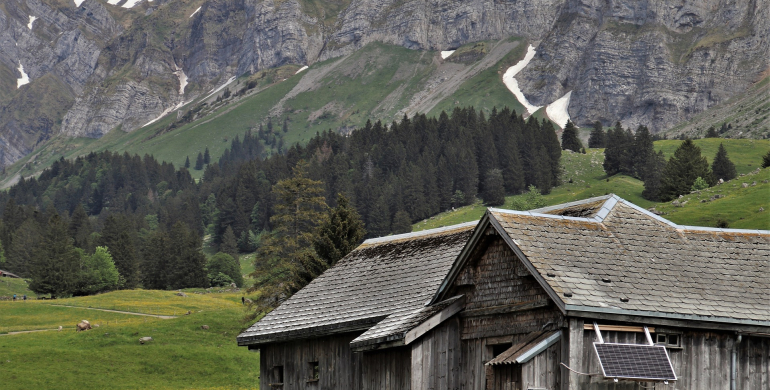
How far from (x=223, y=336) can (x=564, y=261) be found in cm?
5483

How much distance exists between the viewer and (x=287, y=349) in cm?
3095

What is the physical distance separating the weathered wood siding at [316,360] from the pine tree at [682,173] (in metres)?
116

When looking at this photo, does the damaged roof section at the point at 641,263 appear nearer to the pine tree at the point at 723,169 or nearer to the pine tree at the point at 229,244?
the pine tree at the point at 723,169

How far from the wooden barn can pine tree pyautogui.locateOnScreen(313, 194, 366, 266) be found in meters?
29.2

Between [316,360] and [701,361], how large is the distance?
1338 centimetres

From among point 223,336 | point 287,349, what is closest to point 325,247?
point 223,336

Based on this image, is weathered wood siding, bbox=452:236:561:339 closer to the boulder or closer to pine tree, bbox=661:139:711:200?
the boulder

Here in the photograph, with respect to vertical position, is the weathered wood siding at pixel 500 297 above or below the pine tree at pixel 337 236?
below

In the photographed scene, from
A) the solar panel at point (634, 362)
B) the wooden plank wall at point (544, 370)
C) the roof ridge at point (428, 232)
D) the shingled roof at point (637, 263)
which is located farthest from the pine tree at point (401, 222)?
the solar panel at point (634, 362)

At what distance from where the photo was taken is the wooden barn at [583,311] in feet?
64.8

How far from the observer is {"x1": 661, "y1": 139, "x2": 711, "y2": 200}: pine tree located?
137750 millimetres

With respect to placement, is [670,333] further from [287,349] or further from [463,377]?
[287,349]

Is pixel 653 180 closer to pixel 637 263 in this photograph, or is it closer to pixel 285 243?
pixel 285 243

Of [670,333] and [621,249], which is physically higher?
[621,249]
